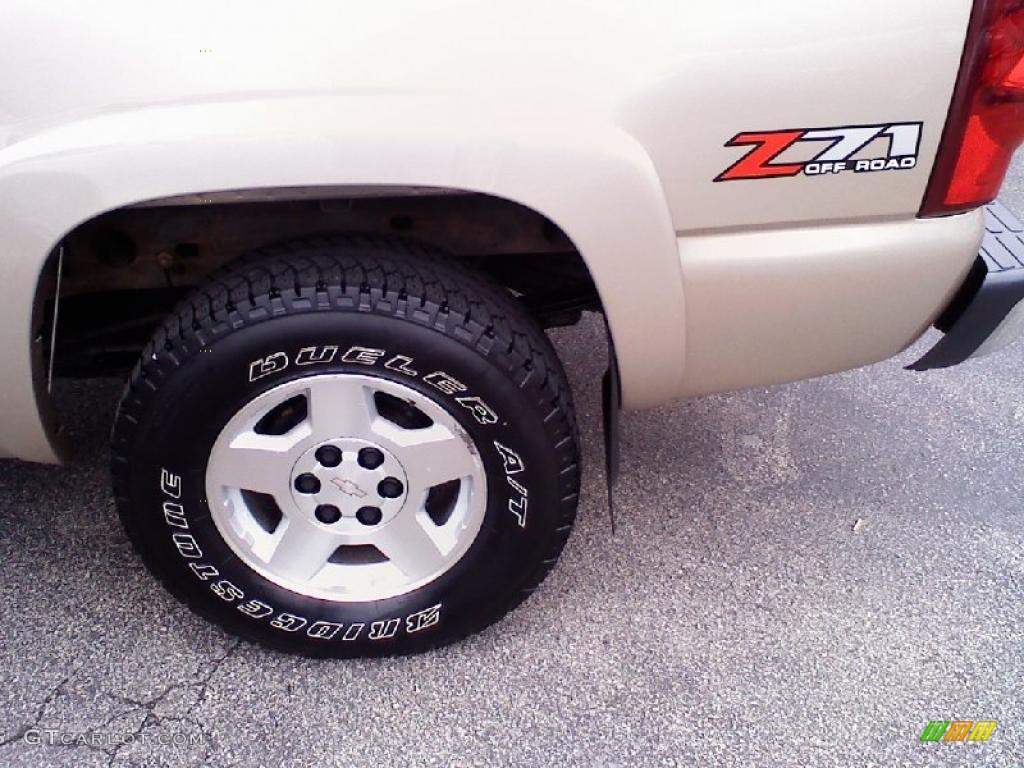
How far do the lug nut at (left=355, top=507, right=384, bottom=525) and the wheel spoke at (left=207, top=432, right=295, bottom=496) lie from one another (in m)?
0.18

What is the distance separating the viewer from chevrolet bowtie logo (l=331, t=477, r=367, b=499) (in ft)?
6.05

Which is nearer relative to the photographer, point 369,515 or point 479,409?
point 479,409

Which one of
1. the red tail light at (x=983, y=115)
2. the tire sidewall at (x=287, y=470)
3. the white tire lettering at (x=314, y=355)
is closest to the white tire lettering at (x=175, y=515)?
Answer: the tire sidewall at (x=287, y=470)

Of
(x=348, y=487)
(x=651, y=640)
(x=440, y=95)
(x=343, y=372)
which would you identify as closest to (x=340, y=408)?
(x=343, y=372)

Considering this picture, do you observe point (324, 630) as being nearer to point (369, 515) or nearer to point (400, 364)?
point (369, 515)

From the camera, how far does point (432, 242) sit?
1.92 m

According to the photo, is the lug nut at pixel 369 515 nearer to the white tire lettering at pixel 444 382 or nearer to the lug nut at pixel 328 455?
the lug nut at pixel 328 455

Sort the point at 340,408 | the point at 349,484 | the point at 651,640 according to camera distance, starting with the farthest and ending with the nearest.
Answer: the point at 651,640 → the point at 349,484 → the point at 340,408

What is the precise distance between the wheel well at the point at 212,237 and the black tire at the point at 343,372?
127 mm

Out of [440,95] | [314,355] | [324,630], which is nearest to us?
[440,95]

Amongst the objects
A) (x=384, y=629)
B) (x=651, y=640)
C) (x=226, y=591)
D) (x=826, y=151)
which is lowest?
(x=651, y=640)

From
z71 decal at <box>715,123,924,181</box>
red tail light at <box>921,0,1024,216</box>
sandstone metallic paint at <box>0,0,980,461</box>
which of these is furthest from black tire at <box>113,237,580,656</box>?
red tail light at <box>921,0,1024,216</box>

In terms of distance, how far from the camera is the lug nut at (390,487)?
185cm

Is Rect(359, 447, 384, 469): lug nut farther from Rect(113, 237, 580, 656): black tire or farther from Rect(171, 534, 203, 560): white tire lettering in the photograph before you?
Rect(171, 534, 203, 560): white tire lettering
